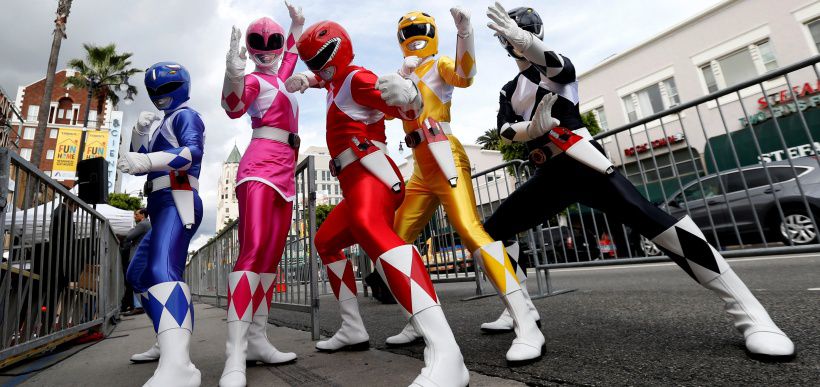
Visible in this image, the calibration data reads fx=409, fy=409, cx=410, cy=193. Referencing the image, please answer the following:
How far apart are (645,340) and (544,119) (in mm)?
1178

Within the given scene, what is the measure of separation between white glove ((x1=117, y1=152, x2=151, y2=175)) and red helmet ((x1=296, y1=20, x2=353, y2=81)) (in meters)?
0.97

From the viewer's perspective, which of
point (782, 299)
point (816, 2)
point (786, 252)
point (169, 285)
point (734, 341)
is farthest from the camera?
point (816, 2)

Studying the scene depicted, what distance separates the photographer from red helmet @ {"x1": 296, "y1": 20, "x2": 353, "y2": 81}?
198 centimetres

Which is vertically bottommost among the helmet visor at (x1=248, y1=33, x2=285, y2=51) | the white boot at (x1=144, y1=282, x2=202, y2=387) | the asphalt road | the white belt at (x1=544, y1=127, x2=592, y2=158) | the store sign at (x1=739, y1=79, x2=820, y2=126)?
the asphalt road

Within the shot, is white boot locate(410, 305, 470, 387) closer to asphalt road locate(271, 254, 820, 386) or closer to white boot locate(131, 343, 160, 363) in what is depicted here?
asphalt road locate(271, 254, 820, 386)

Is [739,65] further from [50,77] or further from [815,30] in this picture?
[50,77]

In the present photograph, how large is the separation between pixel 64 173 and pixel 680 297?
27939 millimetres

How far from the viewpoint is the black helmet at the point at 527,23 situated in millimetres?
2168

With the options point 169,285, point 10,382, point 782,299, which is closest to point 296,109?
point 169,285

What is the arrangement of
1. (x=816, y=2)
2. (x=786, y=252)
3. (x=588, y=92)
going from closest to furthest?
(x=786, y=252) → (x=816, y=2) → (x=588, y=92)

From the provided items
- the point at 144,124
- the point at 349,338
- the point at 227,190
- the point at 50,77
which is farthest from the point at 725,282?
the point at 227,190

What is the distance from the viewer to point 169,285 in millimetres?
2035

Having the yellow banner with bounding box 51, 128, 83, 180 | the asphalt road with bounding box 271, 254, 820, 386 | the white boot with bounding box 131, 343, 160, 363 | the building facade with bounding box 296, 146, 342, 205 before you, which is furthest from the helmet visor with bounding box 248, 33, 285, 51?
the building facade with bounding box 296, 146, 342, 205

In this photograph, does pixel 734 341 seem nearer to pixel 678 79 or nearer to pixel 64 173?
pixel 678 79
